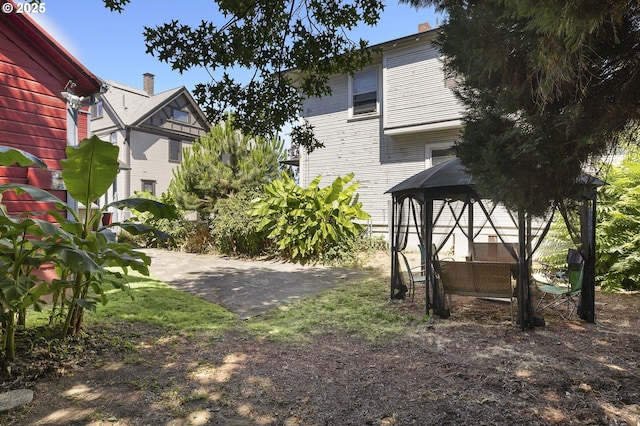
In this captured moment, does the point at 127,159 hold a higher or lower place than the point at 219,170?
higher

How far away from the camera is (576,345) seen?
15.0 feet

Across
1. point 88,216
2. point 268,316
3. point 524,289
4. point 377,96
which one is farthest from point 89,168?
point 377,96

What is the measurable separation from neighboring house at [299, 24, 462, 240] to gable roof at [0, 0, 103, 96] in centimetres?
726

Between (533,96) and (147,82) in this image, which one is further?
(147,82)

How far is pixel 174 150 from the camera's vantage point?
2666 centimetres

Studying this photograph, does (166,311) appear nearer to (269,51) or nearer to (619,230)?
(269,51)

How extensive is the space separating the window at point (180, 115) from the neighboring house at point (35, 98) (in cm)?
2166

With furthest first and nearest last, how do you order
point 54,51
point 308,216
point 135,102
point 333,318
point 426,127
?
point 135,102 < point 426,127 < point 308,216 < point 54,51 < point 333,318

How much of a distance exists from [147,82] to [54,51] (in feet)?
90.3

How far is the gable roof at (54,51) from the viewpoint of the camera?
225 inches

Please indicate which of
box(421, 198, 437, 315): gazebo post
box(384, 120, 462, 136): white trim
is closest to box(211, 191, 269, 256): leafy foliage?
box(384, 120, 462, 136): white trim

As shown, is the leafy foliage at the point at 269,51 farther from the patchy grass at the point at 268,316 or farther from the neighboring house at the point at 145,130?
the neighboring house at the point at 145,130

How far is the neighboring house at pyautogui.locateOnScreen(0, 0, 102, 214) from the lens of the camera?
571 centimetres

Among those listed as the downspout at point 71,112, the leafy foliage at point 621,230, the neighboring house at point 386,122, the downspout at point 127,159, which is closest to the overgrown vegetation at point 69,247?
the downspout at point 71,112
